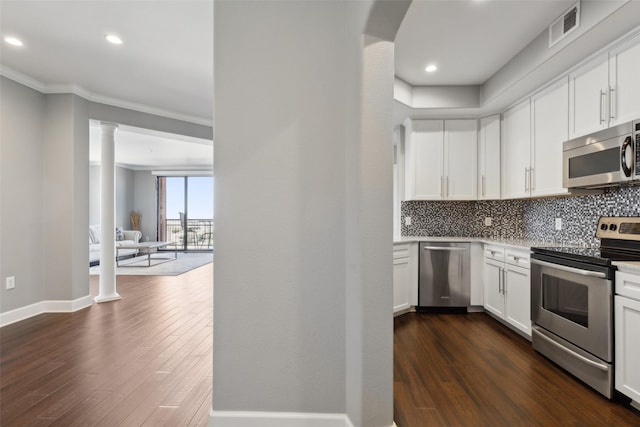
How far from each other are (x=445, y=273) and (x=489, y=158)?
1.49 metres

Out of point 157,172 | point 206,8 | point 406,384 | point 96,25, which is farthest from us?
point 157,172

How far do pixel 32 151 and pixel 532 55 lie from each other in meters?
5.28

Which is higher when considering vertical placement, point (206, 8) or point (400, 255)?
point (206, 8)

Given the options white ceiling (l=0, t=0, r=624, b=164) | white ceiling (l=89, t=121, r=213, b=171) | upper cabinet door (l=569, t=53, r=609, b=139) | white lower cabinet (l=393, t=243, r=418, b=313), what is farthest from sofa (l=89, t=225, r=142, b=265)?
upper cabinet door (l=569, t=53, r=609, b=139)

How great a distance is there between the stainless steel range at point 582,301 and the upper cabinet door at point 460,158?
1.41 meters

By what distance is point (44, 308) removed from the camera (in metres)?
3.89

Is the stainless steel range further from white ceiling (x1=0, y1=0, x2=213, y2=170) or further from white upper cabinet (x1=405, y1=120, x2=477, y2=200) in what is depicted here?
white ceiling (x1=0, y1=0, x2=213, y2=170)

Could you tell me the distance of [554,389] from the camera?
2.20m

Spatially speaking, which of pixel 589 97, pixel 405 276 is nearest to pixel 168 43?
pixel 405 276

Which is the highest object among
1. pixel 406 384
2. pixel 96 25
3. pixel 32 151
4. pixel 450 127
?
pixel 96 25

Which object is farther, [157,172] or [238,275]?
[157,172]

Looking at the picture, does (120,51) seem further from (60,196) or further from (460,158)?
(460,158)

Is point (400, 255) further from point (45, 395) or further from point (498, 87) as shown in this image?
point (45, 395)

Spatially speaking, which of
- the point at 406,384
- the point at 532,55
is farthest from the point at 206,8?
the point at 406,384
